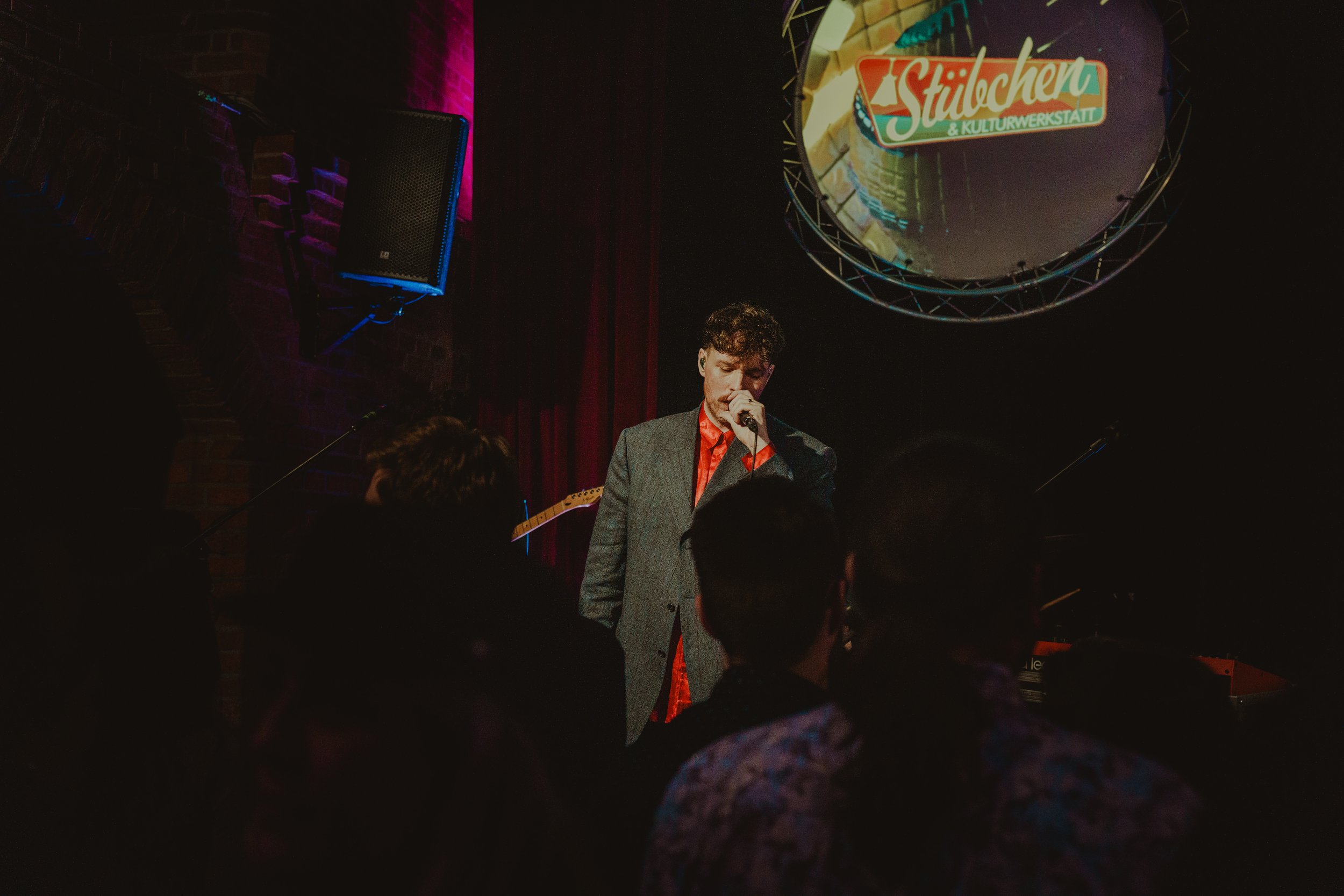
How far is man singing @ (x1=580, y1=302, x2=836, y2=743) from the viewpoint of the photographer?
8.32 ft

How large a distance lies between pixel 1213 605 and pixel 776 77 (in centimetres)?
254

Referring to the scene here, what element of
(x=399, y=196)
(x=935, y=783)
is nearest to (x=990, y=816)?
(x=935, y=783)

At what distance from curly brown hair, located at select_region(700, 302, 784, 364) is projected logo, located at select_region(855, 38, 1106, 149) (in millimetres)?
1023

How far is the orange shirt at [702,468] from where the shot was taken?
2.54m

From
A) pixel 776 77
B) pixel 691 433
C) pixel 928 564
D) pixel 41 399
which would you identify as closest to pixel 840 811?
pixel 928 564

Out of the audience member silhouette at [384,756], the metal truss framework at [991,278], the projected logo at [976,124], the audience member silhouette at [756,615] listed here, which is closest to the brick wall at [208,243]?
the metal truss framework at [991,278]

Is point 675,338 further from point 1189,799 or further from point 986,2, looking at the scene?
point 1189,799

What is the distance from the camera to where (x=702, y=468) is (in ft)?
9.21

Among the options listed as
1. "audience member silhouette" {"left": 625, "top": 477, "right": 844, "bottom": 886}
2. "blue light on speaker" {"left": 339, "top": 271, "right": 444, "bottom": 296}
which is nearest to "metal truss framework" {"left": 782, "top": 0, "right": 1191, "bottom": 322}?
"blue light on speaker" {"left": 339, "top": 271, "right": 444, "bottom": 296}

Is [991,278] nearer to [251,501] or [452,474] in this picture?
[452,474]

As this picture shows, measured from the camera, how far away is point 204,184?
3035 mm

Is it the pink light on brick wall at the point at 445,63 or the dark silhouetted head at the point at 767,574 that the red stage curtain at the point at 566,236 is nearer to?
the pink light on brick wall at the point at 445,63

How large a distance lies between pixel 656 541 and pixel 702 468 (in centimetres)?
30

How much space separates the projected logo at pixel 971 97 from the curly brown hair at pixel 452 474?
2.22m
